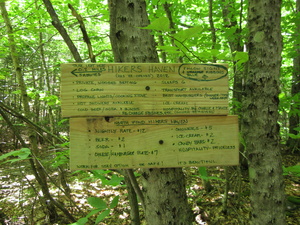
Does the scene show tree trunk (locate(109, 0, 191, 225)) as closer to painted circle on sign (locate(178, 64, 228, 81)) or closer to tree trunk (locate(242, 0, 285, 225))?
painted circle on sign (locate(178, 64, 228, 81))

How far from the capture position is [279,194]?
51.3 inches

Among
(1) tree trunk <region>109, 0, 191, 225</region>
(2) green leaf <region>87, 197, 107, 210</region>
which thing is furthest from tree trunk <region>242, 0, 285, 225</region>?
(2) green leaf <region>87, 197, 107, 210</region>

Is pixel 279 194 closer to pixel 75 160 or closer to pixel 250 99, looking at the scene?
pixel 250 99

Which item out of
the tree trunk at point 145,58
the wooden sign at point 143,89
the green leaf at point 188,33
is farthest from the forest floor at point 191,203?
the green leaf at point 188,33

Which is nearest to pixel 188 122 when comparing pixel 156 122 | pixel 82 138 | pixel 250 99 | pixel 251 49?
pixel 156 122

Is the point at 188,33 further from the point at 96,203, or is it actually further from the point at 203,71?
the point at 96,203

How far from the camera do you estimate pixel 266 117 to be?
1288mm

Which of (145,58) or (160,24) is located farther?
(145,58)

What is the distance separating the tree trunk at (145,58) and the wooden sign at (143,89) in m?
0.21

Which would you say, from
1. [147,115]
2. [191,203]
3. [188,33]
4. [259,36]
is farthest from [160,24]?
[191,203]

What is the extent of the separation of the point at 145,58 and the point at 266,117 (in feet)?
2.92

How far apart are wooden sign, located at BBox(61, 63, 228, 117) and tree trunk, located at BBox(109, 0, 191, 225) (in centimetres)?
21

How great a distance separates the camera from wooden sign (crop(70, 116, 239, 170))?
0.95 meters

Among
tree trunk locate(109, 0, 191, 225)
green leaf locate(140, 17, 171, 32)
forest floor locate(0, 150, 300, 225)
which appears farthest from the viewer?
forest floor locate(0, 150, 300, 225)
